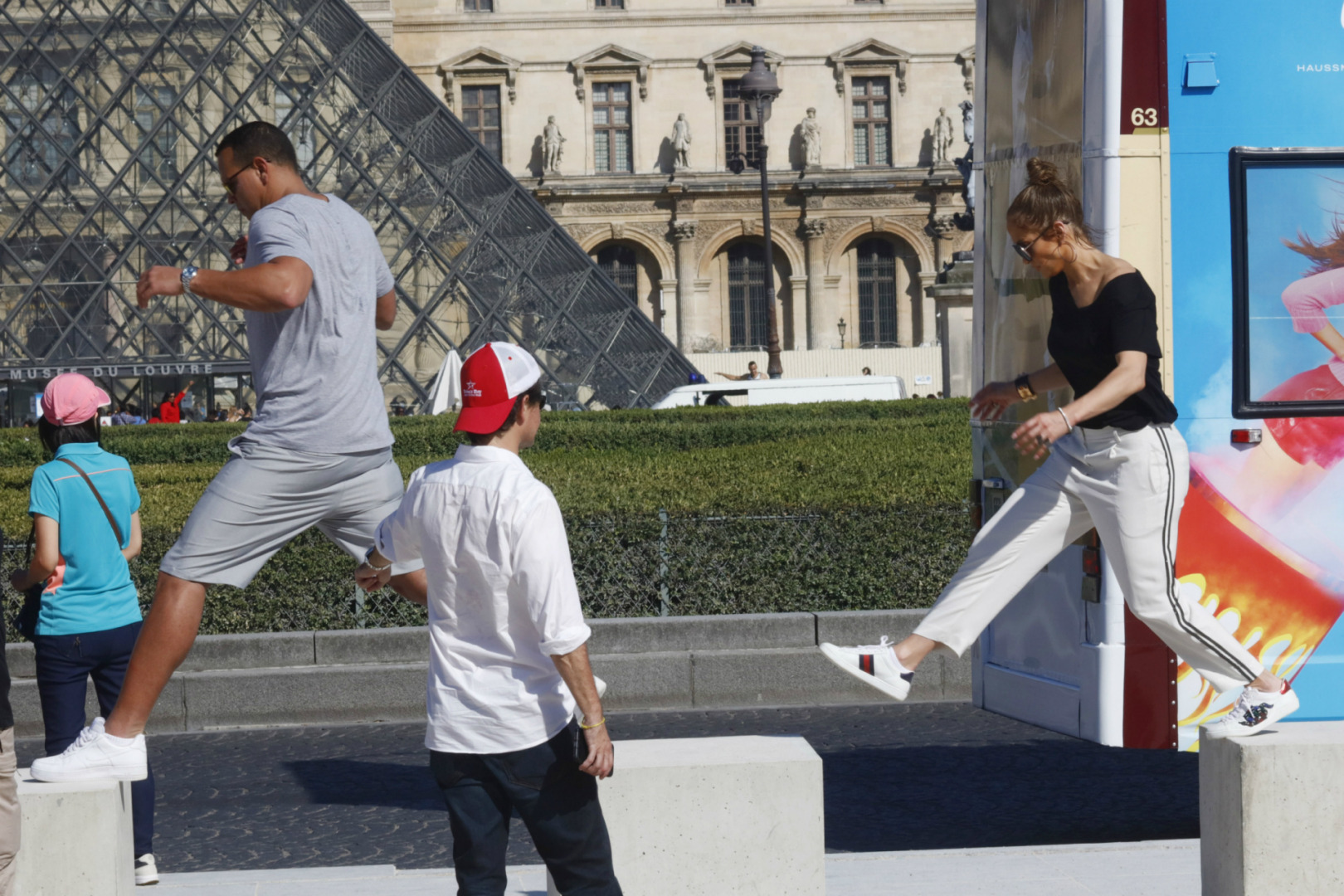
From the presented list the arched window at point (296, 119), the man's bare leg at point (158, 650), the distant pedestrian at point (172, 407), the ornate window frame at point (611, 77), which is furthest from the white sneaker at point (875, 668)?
the ornate window frame at point (611, 77)

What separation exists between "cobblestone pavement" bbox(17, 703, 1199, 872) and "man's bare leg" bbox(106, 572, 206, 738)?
49.9 inches

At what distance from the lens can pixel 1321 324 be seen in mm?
4434

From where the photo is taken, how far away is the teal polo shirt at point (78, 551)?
14.1 feet

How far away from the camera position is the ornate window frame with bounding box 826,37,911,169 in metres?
48.8

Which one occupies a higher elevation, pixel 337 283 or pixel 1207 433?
pixel 337 283

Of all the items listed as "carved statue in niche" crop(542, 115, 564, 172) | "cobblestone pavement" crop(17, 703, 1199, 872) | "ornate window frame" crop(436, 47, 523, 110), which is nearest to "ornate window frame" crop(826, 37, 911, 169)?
"carved statue in niche" crop(542, 115, 564, 172)

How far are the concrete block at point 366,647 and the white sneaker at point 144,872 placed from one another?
290 cm

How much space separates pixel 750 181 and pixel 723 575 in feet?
134

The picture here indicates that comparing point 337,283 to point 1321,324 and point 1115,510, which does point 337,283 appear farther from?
point 1321,324

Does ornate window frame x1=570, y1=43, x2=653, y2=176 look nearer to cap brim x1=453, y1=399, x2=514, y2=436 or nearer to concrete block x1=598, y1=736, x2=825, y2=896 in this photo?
concrete block x1=598, y1=736, x2=825, y2=896

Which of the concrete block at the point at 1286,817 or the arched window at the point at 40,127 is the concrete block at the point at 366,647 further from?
the arched window at the point at 40,127

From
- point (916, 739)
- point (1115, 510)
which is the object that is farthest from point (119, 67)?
point (1115, 510)

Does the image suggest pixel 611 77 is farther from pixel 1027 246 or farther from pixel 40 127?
pixel 1027 246

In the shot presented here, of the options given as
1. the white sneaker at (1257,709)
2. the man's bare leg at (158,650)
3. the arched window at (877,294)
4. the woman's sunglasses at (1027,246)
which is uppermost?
the arched window at (877,294)
